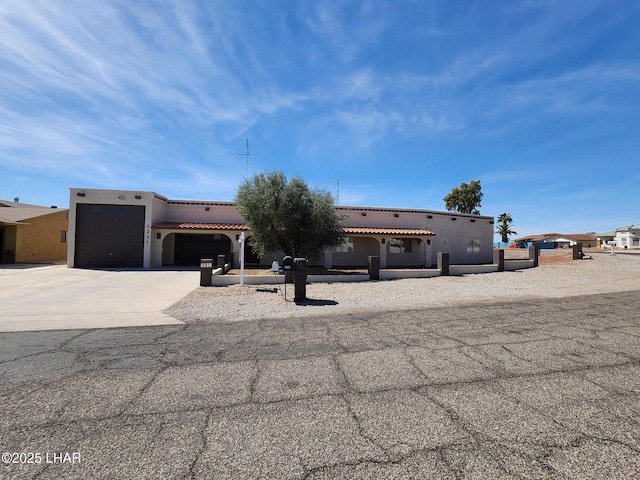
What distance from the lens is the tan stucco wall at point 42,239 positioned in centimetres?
2489

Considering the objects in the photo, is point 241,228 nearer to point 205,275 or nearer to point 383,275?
point 205,275

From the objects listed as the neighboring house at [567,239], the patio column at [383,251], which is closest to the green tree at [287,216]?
the patio column at [383,251]

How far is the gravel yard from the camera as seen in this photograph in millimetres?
8859

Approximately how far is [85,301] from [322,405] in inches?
384

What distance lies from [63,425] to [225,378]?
1.60 metres

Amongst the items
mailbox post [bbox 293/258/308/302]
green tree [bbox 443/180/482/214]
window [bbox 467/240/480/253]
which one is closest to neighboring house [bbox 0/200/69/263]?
mailbox post [bbox 293/258/308/302]

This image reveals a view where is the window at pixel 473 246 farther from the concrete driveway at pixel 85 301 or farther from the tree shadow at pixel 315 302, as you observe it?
the concrete driveway at pixel 85 301

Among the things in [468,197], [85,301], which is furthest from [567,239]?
[85,301]

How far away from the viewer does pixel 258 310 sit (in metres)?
8.99

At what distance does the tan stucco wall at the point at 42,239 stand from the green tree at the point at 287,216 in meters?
18.7

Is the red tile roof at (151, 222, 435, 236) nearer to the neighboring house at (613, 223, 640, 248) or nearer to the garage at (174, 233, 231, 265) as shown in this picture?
the garage at (174, 233, 231, 265)

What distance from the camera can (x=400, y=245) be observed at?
25.3 meters

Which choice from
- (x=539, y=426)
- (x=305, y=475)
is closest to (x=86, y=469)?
(x=305, y=475)

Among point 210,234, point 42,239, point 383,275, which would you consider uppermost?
point 210,234
